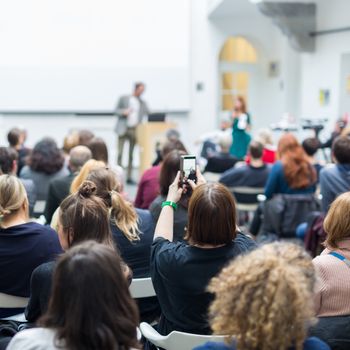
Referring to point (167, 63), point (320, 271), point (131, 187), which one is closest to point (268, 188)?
point (320, 271)

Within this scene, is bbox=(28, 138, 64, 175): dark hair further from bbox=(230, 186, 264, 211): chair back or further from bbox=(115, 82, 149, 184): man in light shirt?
bbox=(115, 82, 149, 184): man in light shirt

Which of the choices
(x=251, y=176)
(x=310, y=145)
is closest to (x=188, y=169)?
(x=310, y=145)

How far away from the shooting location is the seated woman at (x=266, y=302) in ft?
4.58

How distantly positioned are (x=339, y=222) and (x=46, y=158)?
3.05 m

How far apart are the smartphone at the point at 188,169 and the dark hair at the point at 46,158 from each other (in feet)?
7.74

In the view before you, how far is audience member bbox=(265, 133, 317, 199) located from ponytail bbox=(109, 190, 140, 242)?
2.19m

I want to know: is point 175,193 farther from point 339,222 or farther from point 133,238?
point 339,222

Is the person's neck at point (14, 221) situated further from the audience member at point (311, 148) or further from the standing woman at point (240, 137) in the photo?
the standing woman at point (240, 137)

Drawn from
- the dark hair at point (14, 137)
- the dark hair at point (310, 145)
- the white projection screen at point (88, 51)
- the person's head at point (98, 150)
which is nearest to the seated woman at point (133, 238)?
the person's head at point (98, 150)

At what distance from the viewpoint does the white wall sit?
8.98 metres

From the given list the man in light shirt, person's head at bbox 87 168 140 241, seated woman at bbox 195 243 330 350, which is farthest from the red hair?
the man in light shirt

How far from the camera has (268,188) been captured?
16.3 ft

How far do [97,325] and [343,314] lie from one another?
1.20 metres

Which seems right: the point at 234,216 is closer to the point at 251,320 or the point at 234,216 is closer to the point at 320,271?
the point at 320,271
